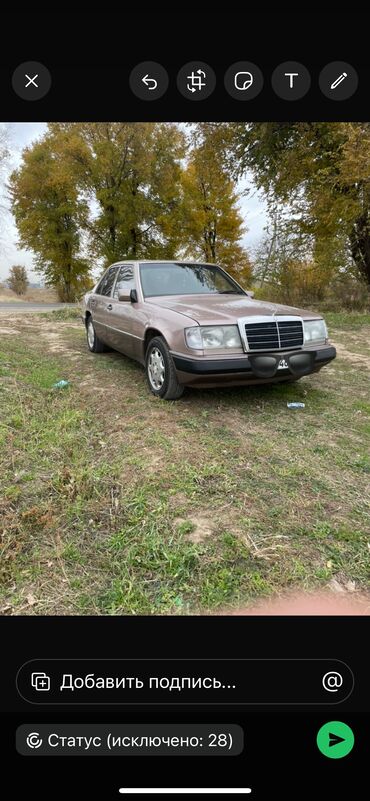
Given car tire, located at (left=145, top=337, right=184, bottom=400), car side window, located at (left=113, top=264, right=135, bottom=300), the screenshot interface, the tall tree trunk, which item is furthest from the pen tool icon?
the tall tree trunk

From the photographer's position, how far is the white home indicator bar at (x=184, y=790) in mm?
847

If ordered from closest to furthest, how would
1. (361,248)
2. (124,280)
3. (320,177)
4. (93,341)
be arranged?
(124,280), (93,341), (320,177), (361,248)

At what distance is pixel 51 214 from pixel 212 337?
84.3ft

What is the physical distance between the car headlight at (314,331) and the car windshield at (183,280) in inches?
55.1

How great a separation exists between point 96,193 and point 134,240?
10.3 feet

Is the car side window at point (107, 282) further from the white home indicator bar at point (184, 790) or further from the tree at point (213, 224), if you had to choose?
the tree at point (213, 224)

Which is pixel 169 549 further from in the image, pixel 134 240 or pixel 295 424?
pixel 134 240

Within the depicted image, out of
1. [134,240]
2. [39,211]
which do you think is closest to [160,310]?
[134,240]

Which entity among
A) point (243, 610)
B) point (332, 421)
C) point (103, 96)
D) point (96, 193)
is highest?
point (96, 193)

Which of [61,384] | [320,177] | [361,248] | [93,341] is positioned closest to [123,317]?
[61,384]

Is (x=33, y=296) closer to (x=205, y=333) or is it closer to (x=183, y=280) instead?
(x=183, y=280)

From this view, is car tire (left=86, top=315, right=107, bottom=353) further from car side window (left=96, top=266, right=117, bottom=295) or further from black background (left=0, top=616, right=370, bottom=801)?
black background (left=0, top=616, right=370, bottom=801)

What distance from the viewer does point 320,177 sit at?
11141 millimetres

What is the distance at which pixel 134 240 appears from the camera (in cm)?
2297
